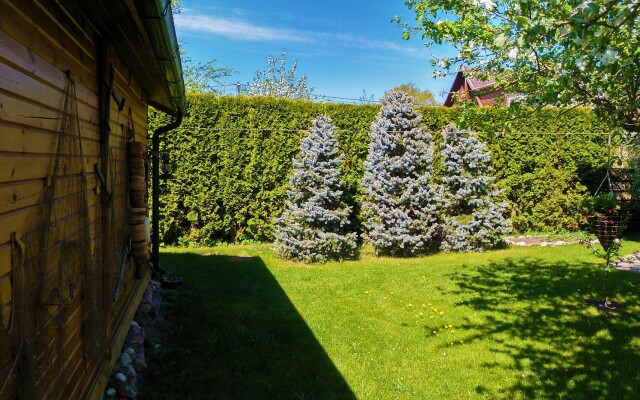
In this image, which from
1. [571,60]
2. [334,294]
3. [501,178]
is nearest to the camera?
[571,60]

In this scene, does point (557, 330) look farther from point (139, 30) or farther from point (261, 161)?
point (261, 161)

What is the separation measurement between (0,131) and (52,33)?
786 millimetres

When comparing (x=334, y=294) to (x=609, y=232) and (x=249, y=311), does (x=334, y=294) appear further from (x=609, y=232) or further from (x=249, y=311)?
(x=609, y=232)

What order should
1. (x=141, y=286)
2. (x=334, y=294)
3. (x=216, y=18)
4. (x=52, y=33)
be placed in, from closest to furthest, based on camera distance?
(x=52, y=33)
(x=141, y=286)
(x=334, y=294)
(x=216, y=18)

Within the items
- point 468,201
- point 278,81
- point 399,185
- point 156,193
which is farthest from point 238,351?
point 278,81

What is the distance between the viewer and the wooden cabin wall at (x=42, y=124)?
1586mm

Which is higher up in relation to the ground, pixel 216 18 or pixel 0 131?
pixel 216 18

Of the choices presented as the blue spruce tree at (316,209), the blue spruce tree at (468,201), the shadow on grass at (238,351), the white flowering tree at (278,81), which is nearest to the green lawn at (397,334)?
the shadow on grass at (238,351)

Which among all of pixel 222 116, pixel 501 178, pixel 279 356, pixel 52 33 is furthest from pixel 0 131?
pixel 501 178

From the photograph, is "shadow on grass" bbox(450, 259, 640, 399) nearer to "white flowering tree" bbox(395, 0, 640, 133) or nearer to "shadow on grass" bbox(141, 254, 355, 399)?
"shadow on grass" bbox(141, 254, 355, 399)

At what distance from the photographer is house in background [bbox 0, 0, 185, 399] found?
1.61 m

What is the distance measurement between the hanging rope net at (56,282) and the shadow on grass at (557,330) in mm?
3088

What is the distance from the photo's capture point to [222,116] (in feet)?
30.9

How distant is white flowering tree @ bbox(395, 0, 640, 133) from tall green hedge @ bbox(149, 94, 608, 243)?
3533 mm
